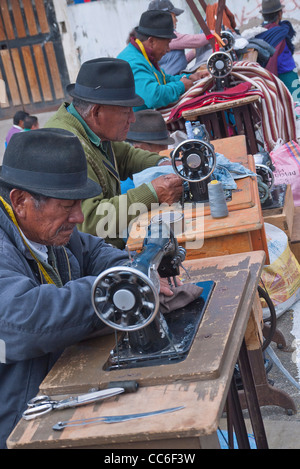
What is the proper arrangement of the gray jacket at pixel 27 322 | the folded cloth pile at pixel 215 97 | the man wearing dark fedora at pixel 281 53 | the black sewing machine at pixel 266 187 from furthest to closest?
1. the man wearing dark fedora at pixel 281 53
2. the folded cloth pile at pixel 215 97
3. the black sewing machine at pixel 266 187
4. the gray jacket at pixel 27 322

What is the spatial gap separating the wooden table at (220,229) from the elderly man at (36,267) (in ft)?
3.16

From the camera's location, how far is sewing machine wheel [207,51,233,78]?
210 inches

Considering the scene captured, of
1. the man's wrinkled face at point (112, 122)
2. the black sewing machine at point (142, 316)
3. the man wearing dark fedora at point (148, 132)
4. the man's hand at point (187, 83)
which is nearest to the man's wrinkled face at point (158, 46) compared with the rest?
the man's hand at point (187, 83)

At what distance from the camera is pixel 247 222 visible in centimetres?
302

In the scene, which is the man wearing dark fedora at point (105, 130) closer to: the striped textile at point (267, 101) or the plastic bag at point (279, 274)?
the plastic bag at point (279, 274)

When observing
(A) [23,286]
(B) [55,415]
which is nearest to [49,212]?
(A) [23,286]

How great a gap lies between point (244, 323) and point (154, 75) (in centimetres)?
395

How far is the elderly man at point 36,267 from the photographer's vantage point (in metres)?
1.82

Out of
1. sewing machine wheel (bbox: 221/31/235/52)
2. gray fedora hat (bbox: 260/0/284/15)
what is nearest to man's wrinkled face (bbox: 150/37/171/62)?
sewing machine wheel (bbox: 221/31/235/52)

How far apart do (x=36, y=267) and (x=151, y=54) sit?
12.3 feet

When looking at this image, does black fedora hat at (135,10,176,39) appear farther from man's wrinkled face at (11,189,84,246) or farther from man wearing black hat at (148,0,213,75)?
man's wrinkled face at (11,189,84,246)

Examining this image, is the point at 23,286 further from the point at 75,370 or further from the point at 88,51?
the point at 88,51

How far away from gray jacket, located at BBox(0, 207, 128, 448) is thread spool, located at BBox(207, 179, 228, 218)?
1191mm

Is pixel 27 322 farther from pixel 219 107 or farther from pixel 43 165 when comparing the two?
pixel 219 107
